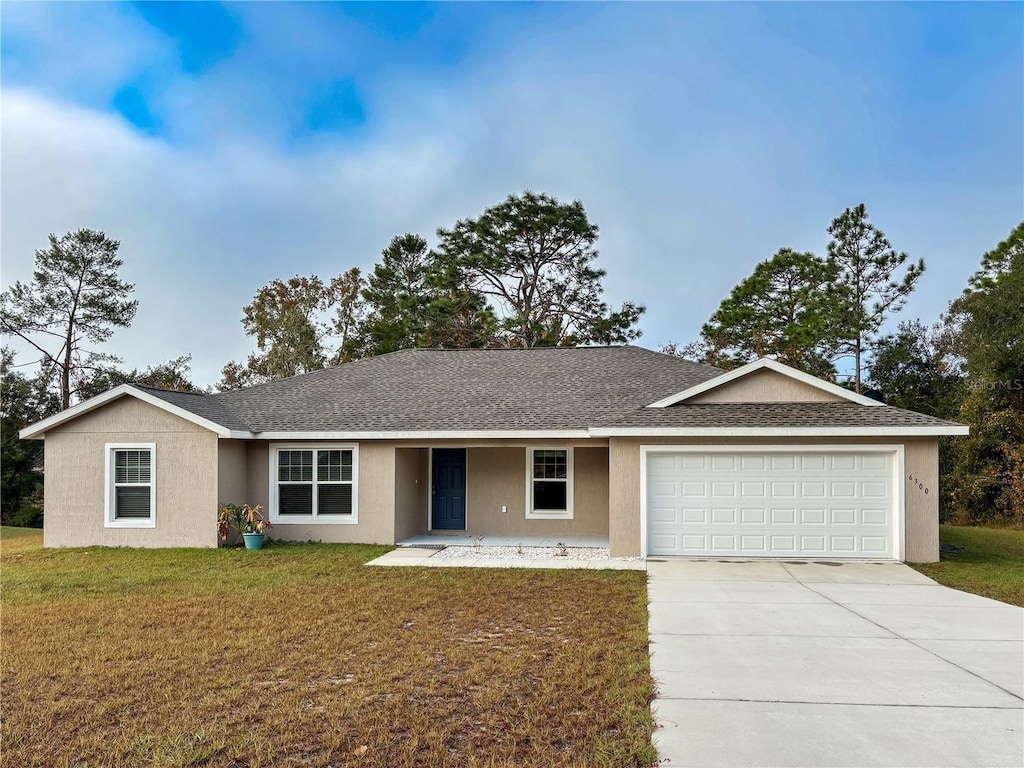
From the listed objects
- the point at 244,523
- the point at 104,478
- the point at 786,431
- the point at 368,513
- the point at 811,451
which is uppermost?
the point at 786,431

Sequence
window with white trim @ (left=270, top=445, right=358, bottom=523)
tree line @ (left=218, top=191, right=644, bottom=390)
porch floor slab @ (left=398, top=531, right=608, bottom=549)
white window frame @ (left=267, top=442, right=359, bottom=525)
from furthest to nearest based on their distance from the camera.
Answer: tree line @ (left=218, top=191, right=644, bottom=390), window with white trim @ (left=270, top=445, right=358, bottom=523), white window frame @ (left=267, top=442, right=359, bottom=525), porch floor slab @ (left=398, top=531, right=608, bottom=549)

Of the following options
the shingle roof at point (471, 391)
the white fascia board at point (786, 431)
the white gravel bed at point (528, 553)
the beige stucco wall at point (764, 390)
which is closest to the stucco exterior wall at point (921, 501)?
the white fascia board at point (786, 431)

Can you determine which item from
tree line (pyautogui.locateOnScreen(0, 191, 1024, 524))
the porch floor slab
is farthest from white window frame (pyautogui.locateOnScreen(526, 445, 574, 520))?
tree line (pyautogui.locateOnScreen(0, 191, 1024, 524))

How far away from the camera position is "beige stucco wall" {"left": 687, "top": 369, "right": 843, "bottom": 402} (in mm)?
13484

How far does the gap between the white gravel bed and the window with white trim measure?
2.76 m

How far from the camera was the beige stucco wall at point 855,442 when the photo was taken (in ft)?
39.8

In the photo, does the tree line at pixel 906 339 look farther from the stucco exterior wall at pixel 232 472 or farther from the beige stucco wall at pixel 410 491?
the stucco exterior wall at pixel 232 472

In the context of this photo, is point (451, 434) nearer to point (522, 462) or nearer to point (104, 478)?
point (522, 462)

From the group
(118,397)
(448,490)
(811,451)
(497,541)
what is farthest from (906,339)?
(118,397)

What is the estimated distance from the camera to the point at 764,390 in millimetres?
13523

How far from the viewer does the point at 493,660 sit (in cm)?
625

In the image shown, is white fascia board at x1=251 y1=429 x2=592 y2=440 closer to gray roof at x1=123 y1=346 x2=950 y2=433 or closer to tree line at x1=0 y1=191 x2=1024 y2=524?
gray roof at x1=123 y1=346 x2=950 y2=433

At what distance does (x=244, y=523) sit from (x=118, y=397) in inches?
144

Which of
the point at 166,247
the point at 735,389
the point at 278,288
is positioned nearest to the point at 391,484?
the point at 735,389
